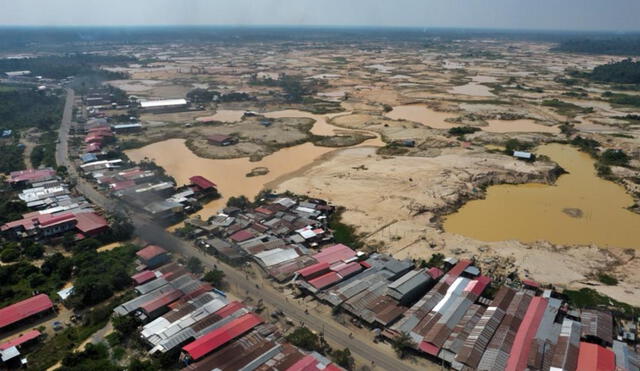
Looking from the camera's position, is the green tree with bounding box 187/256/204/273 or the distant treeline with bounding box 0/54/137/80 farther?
the distant treeline with bounding box 0/54/137/80

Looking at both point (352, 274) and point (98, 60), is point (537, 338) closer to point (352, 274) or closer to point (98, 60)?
point (352, 274)

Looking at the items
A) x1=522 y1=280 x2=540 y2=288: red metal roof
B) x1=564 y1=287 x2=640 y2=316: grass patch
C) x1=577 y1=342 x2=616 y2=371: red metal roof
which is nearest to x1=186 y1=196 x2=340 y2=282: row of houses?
x1=522 y1=280 x2=540 y2=288: red metal roof

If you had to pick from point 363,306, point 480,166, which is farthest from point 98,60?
point 363,306

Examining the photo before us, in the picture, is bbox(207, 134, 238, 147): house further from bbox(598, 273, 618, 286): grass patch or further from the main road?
bbox(598, 273, 618, 286): grass patch

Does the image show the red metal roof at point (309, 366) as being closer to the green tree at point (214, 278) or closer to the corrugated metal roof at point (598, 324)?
the green tree at point (214, 278)

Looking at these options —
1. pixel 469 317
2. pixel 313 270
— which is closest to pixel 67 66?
pixel 313 270

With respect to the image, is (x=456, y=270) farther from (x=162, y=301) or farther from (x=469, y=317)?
(x=162, y=301)
